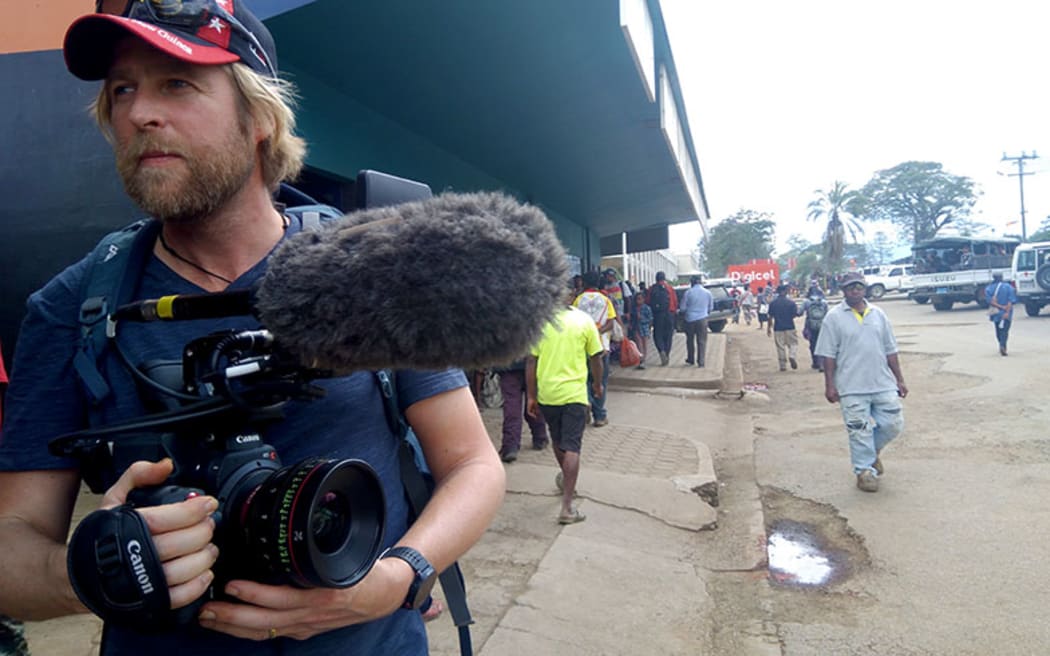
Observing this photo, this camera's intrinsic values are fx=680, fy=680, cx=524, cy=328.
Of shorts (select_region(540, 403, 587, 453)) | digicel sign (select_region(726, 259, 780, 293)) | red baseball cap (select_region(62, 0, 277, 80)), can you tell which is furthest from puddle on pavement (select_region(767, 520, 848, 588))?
digicel sign (select_region(726, 259, 780, 293))

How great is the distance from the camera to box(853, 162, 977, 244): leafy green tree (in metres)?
61.2

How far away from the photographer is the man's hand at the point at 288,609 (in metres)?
0.88

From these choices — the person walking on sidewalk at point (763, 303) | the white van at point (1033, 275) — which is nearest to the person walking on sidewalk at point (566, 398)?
the person walking on sidewalk at point (763, 303)

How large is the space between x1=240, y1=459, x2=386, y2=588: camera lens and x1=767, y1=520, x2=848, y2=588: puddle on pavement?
4172 millimetres

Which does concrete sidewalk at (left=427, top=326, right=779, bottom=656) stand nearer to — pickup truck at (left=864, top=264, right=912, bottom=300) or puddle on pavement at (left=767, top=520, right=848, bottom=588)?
puddle on pavement at (left=767, top=520, right=848, bottom=588)

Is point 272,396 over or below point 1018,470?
over

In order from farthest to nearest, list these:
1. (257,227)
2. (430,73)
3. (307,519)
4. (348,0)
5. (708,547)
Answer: (430,73)
(708,547)
(348,0)
(257,227)
(307,519)

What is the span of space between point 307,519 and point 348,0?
4603 millimetres

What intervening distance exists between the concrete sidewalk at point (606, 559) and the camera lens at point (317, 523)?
2712 mm

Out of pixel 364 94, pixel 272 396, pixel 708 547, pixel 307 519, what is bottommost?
pixel 708 547

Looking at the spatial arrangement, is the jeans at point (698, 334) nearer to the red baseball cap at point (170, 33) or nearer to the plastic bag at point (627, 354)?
the plastic bag at point (627, 354)

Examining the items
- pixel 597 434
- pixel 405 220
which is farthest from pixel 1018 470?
pixel 405 220

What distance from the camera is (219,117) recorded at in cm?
118

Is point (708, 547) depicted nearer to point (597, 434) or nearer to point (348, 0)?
point (597, 434)
